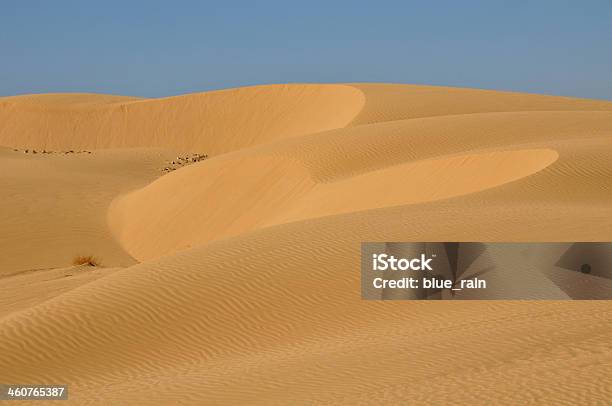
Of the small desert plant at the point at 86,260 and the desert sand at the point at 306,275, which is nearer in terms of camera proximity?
the desert sand at the point at 306,275

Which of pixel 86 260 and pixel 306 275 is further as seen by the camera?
pixel 86 260

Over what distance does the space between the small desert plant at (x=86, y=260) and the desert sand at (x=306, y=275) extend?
0.35 metres

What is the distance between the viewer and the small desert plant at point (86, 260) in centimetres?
1988

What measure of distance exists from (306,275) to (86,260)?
9.62m

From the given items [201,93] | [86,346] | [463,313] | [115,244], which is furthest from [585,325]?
[201,93]

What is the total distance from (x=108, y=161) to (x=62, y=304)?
1106 inches

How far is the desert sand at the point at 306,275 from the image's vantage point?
26.2ft

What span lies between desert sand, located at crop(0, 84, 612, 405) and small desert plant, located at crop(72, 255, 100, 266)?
1.15 ft

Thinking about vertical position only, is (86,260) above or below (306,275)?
above

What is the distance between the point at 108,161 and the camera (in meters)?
39.1

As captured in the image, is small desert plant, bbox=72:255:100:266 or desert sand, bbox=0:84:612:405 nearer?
desert sand, bbox=0:84:612:405

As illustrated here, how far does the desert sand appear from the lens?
314 inches

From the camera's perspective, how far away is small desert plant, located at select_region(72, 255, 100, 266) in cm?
1988

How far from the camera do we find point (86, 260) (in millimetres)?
20188
